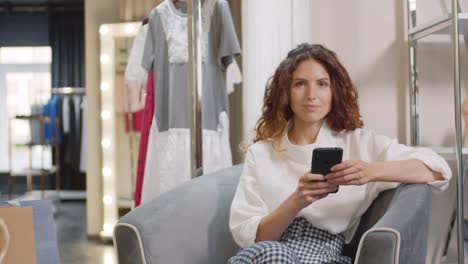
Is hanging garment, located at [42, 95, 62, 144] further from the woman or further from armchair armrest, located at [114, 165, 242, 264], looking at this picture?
the woman

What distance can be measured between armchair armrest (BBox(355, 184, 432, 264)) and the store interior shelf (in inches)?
32.8

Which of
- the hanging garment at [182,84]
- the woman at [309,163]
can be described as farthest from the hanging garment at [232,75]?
the woman at [309,163]

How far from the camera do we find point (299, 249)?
123 centimetres

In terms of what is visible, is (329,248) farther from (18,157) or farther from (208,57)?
(18,157)

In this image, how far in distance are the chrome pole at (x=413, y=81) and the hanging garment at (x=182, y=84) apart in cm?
67

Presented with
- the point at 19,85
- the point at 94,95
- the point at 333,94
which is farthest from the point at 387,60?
the point at 19,85

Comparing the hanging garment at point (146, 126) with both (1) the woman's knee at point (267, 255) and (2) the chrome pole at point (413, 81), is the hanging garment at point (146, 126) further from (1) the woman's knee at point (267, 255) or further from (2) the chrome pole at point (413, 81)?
(1) the woman's knee at point (267, 255)

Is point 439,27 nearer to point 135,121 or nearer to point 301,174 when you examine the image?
point 301,174

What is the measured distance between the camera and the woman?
1.22 meters

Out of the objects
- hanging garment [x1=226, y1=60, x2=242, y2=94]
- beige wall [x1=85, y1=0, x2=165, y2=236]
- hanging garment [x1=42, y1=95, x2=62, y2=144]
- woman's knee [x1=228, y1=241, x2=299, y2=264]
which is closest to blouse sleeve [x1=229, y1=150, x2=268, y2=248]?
woman's knee [x1=228, y1=241, x2=299, y2=264]

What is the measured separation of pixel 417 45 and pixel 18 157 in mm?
5045

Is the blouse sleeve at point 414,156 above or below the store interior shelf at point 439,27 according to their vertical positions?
below

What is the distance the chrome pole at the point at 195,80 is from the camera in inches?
70.5

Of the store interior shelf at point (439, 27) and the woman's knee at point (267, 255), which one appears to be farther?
the store interior shelf at point (439, 27)
